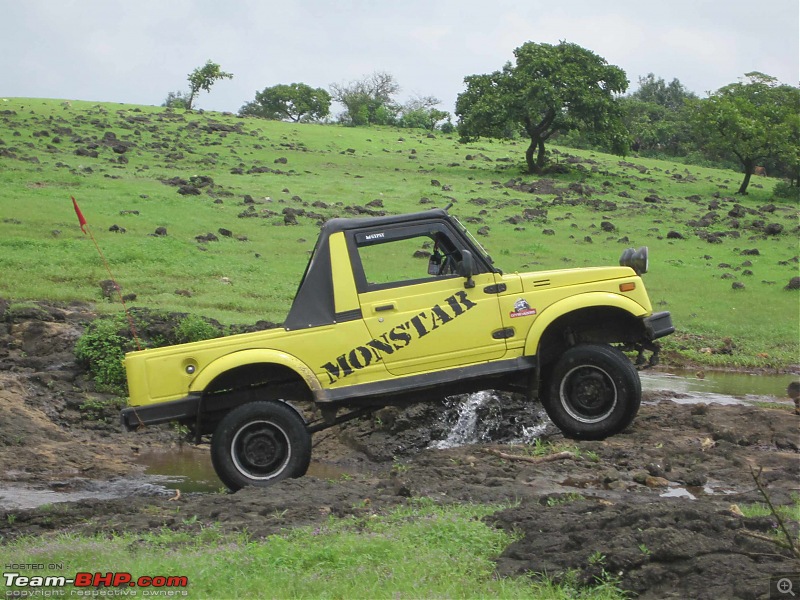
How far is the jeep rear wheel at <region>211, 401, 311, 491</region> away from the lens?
A: 884 centimetres

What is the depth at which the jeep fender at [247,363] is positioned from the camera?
8.78 meters

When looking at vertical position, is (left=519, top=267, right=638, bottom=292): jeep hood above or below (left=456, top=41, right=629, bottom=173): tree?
below

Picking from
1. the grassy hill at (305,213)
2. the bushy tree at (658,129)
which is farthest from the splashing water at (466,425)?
the bushy tree at (658,129)

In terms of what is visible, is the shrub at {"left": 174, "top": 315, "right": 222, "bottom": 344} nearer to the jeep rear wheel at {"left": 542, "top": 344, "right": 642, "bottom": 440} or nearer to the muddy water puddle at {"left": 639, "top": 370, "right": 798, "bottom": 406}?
the jeep rear wheel at {"left": 542, "top": 344, "right": 642, "bottom": 440}

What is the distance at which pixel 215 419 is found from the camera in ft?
30.5

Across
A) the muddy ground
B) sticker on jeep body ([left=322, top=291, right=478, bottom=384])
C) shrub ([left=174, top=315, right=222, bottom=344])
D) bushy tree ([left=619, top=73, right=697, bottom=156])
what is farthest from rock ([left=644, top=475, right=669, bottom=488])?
bushy tree ([left=619, top=73, right=697, bottom=156])

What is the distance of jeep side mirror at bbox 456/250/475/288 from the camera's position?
8.97 metres

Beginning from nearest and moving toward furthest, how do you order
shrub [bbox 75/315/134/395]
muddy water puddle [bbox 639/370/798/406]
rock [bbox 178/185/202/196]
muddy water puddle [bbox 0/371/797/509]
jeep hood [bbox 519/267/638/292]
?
jeep hood [bbox 519/267/638/292] → muddy water puddle [bbox 0/371/797/509] → shrub [bbox 75/315/134/395] → muddy water puddle [bbox 639/370/798/406] → rock [bbox 178/185/202/196]

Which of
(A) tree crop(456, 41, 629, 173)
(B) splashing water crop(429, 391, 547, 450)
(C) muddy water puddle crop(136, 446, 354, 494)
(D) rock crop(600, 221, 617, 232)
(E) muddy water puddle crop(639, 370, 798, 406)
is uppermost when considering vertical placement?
(A) tree crop(456, 41, 629, 173)

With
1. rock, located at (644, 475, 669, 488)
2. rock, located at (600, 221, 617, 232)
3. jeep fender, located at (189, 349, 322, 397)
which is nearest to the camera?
rock, located at (644, 475, 669, 488)

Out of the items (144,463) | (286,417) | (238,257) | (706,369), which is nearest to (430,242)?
(286,417)

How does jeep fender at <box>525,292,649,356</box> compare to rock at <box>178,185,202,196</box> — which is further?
rock at <box>178,185,202,196</box>

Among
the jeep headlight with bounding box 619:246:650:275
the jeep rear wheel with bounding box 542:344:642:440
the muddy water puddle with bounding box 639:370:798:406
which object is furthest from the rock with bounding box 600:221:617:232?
the jeep rear wheel with bounding box 542:344:642:440

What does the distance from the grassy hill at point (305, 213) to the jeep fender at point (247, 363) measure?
23.9 feet
